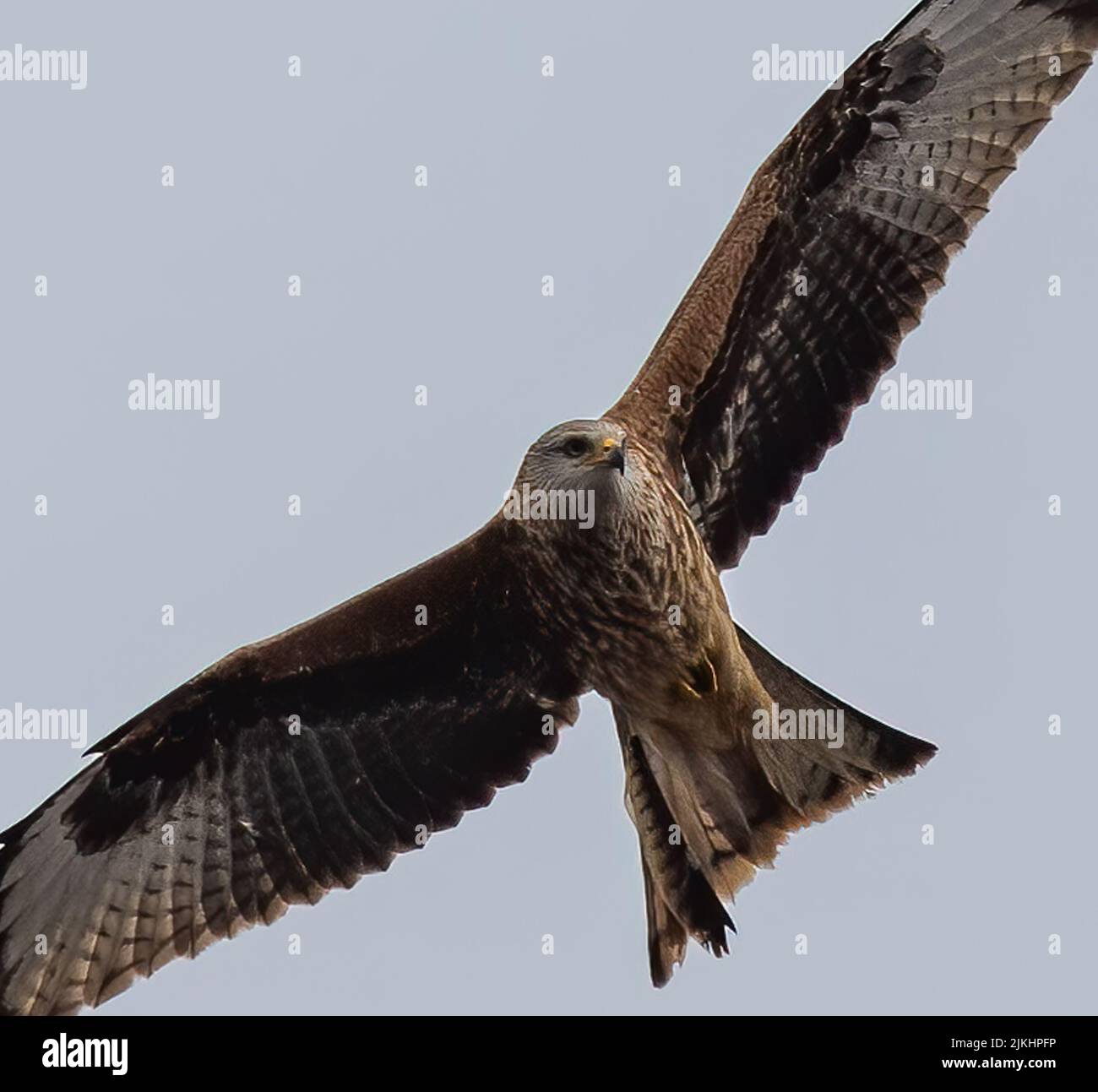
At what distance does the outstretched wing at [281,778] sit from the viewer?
13.1m

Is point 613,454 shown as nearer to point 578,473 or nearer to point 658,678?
point 578,473

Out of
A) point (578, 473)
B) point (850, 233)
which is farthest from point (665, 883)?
point (850, 233)

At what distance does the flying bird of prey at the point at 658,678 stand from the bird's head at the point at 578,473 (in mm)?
416

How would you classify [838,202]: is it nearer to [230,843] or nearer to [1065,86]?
[1065,86]

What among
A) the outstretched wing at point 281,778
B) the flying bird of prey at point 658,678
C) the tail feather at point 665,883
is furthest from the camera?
the outstretched wing at point 281,778

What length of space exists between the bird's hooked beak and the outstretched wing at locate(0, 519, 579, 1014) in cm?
123

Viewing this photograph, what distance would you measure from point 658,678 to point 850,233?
273 centimetres

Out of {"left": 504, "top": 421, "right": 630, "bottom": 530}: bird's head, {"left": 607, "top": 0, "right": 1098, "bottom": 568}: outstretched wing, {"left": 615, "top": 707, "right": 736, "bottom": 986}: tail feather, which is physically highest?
{"left": 607, "top": 0, "right": 1098, "bottom": 568}: outstretched wing

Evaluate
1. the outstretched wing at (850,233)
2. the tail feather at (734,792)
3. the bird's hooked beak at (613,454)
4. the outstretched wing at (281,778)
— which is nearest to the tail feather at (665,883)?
the tail feather at (734,792)

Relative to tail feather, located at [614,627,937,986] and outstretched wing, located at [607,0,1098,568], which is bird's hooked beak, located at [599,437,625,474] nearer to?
outstretched wing, located at [607,0,1098,568]

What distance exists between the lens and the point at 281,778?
13.4 meters

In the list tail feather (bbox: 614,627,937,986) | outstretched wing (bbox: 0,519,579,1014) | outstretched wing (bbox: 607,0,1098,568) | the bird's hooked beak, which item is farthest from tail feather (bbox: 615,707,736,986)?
the bird's hooked beak

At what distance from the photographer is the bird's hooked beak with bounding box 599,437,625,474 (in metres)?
11.8

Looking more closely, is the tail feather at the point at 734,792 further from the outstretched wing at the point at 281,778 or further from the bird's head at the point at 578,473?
the bird's head at the point at 578,473
